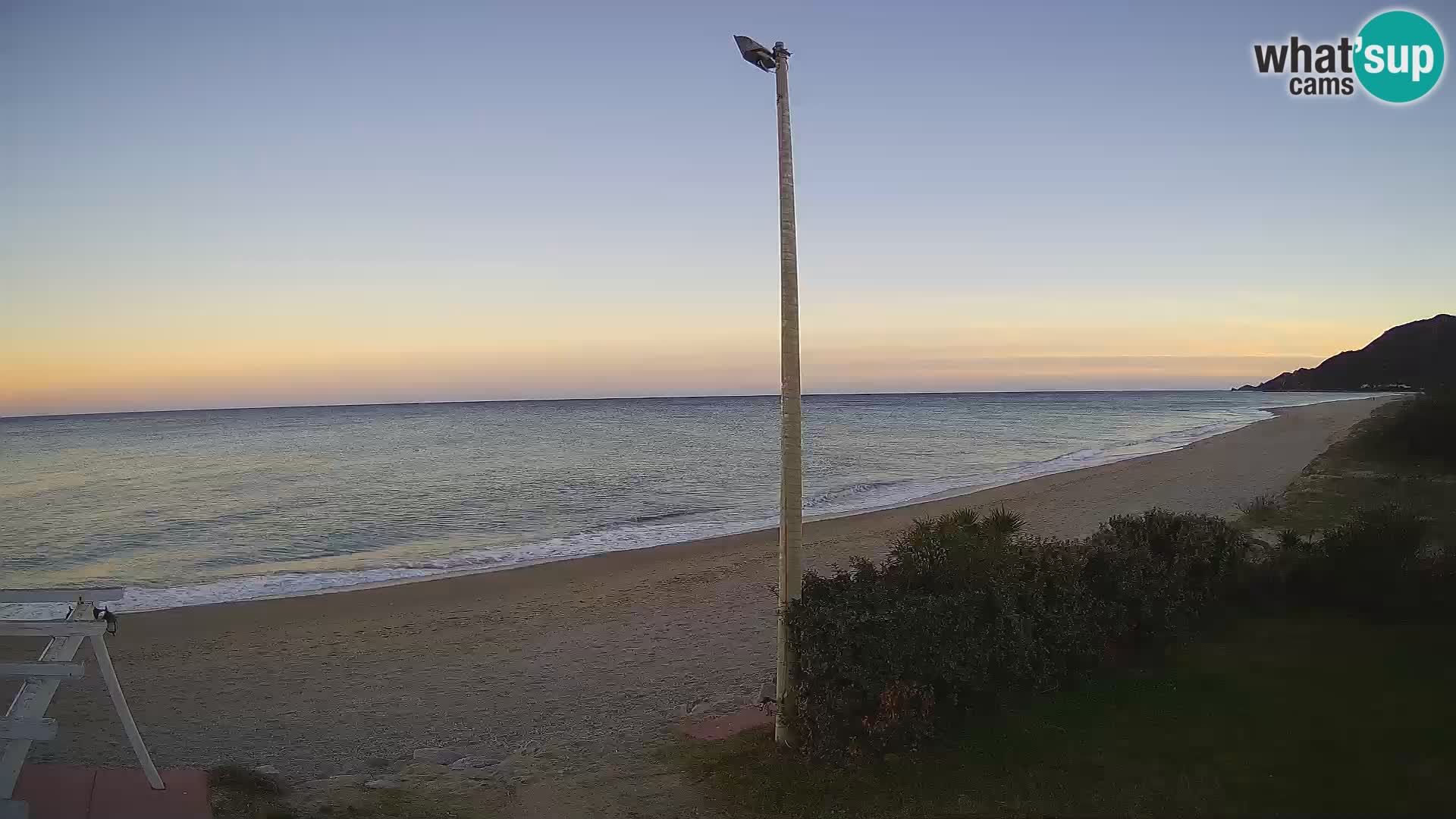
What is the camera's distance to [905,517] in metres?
20.2

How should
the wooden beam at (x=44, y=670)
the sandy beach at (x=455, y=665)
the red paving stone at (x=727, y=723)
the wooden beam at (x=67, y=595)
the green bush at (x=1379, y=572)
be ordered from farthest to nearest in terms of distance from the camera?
1. the green bush at (x=1379, y=572)
2. the sandy beach at (x=455, y=665)
3. the red paving stone at (x=727, y=723)
4. the wooden beam at (x=67, y=595)
5. the wooden beam at (x=44, y=670)

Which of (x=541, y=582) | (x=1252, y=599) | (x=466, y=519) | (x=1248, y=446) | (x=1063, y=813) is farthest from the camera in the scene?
(x=1248, y=446)

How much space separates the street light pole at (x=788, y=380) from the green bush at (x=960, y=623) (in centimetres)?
17

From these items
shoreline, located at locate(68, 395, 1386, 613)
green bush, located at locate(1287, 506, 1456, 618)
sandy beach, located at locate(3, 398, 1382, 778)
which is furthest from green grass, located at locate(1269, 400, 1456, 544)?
shoreline, located at locate(68, 395, 1386, 613)

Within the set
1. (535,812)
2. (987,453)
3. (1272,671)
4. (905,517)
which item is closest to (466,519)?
(905,517)

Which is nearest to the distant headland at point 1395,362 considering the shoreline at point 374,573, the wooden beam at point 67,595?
the shoreline at point 374,573

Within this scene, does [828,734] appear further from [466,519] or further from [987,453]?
[987,453]

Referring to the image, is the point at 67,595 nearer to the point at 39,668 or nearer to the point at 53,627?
the point at 53,627

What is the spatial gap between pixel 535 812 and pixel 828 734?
2.19m

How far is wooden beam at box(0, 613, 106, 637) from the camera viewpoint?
13.0 feet

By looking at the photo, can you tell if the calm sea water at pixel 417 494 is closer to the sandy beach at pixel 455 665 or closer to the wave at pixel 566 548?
the wave at pixel 566 548

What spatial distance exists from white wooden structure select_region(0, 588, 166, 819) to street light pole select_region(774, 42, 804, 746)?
158 inches

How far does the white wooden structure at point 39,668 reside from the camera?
3.92 m

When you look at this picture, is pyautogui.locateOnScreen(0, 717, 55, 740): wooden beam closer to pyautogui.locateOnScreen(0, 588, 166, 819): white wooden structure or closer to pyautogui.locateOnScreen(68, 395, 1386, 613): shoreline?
pyautogui.locateOnScreen(0, 588, 166, 819): white wooden structure
